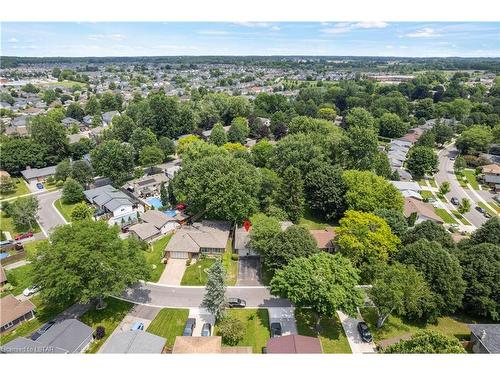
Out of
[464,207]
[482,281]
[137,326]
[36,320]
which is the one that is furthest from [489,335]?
[36,320]

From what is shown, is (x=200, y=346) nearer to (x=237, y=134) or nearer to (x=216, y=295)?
(x=216, y=295)

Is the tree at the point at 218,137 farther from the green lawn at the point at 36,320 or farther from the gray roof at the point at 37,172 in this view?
the green lawn at the point at 36,320

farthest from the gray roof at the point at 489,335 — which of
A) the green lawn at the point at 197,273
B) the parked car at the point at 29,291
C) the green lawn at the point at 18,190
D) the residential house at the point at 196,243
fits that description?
the green lawn at the point at 18,190

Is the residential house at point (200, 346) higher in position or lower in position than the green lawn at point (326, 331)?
higher

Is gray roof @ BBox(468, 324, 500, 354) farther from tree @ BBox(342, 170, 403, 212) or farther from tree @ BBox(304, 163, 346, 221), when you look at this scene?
tree @ BBox(304, 163, 346, 221)

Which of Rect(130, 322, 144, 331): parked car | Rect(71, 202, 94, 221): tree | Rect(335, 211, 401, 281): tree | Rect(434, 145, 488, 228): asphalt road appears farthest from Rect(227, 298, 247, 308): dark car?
Rect(434, 145, 488, 228): asphalt road

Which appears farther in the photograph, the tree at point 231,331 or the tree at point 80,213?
the tree at point 80,213
